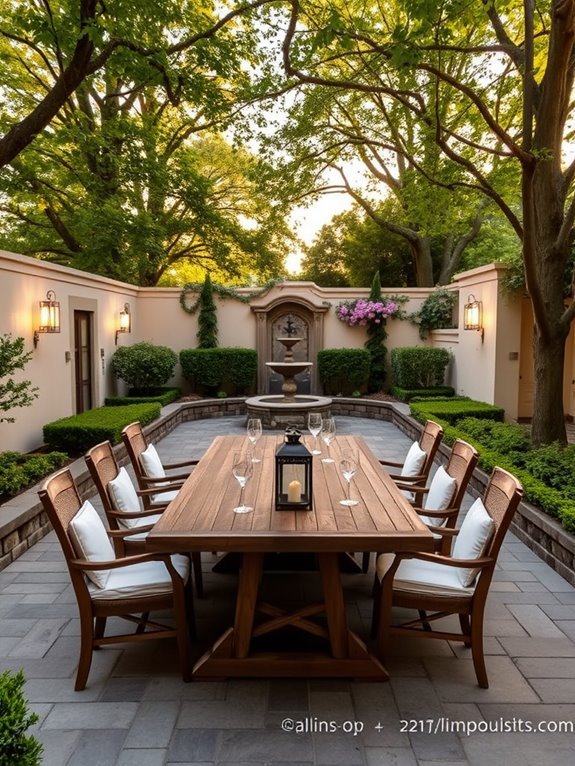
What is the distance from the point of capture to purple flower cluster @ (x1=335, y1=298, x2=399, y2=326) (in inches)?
496

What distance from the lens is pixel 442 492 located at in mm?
3443

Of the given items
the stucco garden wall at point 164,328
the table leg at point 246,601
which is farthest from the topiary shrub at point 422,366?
the table leg at point 246,601

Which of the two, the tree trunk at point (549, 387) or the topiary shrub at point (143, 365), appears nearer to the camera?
the tree trunk at point (549, 387)

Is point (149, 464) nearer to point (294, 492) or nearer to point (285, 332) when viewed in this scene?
point (294, 492)

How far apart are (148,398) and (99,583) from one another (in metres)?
8.16

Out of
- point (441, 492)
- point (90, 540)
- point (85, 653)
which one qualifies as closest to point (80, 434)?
point (90, 540)

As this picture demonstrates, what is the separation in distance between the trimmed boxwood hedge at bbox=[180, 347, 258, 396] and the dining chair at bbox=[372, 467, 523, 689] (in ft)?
31.8

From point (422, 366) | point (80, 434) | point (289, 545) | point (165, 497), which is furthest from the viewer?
point (422, 366)

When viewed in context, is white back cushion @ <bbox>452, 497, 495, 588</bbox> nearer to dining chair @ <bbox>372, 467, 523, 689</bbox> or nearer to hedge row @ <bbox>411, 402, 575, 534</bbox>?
dining chair @ <bbox>372, 467, 523, 689</bbox>

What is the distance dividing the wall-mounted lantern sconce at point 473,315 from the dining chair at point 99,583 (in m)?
7.81

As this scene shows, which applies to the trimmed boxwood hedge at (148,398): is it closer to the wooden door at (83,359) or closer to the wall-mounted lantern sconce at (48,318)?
the wooden door at (83,359)

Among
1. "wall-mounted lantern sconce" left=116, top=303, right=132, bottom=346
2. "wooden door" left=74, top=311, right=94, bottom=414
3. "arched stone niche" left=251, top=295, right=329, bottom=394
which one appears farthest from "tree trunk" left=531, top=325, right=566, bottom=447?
"wall-mounted lantern sconce" left=116, top=303, right=132, bottom=346

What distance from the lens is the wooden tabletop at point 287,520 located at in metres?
2.43

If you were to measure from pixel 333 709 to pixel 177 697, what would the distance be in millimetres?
746
